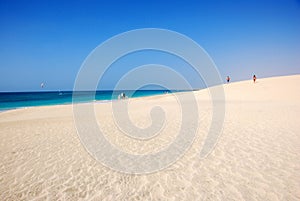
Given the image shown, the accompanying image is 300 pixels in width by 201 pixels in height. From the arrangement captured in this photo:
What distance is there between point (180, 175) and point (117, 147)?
351cm

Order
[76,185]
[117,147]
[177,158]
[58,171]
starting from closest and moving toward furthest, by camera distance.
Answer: [76,185], [58,171], [177,158], [117,147]

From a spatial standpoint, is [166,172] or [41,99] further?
[41,99]

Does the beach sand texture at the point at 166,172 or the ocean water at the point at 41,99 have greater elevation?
the ocean water at the point at 41,99

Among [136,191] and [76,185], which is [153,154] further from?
[76,185]

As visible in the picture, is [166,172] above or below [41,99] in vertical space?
below

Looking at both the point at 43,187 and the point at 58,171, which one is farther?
the point at 58,171

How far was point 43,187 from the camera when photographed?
456 centimetres

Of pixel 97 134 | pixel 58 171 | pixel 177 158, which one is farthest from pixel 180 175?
pixel 97 134

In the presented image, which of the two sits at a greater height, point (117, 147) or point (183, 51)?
point (183, 51)

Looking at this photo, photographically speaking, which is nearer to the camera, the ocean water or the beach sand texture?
the beach sand texture

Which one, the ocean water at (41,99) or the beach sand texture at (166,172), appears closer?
the beach sand texture at (166,172)

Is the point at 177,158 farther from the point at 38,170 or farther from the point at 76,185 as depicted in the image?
the point at 38,170

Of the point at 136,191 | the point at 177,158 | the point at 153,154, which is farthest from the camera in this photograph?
the point at 153,154

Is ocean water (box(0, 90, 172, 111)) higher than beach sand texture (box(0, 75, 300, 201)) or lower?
higher
